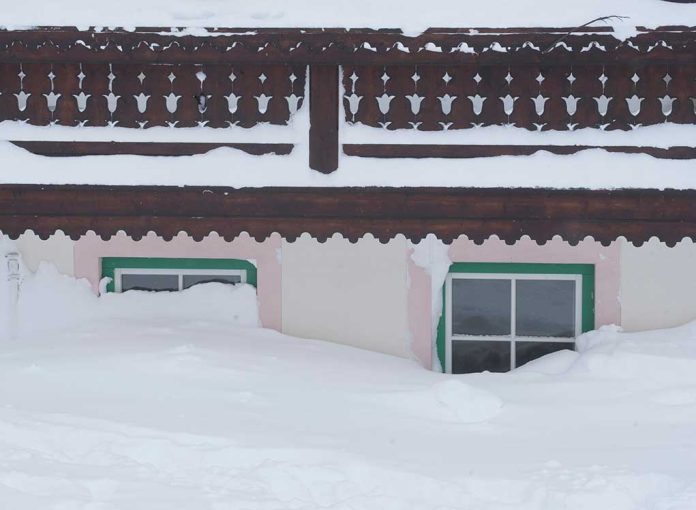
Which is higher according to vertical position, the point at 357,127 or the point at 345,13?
the point at 345,13

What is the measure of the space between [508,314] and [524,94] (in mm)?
1735

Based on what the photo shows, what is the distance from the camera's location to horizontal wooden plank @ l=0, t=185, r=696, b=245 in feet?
16.1

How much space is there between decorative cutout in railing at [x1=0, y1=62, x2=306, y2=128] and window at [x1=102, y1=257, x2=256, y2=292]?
4.36 feet

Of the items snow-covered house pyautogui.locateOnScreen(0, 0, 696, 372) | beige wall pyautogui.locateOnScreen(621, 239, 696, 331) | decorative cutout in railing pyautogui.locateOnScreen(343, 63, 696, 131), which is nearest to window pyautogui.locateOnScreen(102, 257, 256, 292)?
snow-covered house pyautogui.locateOnScreen(0, 0, 696, 372)

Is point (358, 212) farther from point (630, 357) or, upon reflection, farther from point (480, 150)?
point (630, 357)

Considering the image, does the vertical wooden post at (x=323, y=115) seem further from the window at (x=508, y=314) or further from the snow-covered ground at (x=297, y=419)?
the window at (x=508, y=314)

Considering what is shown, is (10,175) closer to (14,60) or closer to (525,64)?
A: (14,60)

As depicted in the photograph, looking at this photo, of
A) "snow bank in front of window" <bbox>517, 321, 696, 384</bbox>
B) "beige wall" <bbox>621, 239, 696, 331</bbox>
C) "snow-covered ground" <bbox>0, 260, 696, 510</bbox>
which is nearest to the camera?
"snow-covered ground" <bbox>0, 260, 696, 510</bbox>

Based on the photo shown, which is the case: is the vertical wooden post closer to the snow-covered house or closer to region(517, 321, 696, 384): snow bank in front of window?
the snow-covered house

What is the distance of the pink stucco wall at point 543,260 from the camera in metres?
5.86

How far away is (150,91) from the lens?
16.2 feet

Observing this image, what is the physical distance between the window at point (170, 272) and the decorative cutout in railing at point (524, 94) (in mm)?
1590

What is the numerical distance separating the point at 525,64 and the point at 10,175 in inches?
113

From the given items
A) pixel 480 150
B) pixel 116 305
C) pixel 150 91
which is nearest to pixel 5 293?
pixel 116 305
